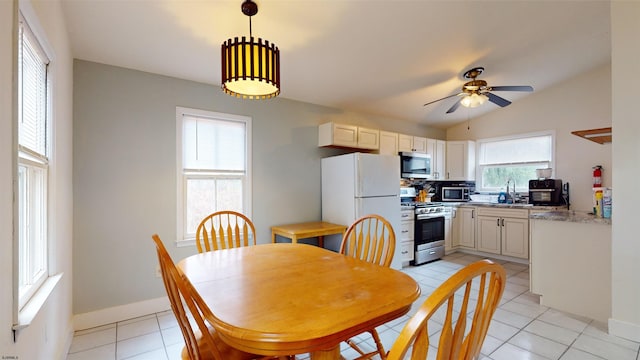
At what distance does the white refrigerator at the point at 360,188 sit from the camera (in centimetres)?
356

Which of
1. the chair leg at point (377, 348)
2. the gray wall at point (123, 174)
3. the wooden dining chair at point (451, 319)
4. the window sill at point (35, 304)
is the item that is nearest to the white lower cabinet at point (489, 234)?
the chair leg at point (377, 348)

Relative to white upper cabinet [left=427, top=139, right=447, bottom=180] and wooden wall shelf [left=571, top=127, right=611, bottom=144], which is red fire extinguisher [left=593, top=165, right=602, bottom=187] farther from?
white upper cabinet [left=427, top=139, right=447, bottom=180]

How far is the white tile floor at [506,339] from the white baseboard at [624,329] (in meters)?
0.05

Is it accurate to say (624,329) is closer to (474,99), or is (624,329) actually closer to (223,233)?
(474,99)

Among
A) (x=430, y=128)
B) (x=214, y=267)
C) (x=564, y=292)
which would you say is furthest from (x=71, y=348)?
(x=430, y=128)

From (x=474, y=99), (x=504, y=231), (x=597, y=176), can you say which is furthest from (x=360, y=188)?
(x=597, y=176)

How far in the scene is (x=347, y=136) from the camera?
3850mm

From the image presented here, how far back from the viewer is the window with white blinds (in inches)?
54.8

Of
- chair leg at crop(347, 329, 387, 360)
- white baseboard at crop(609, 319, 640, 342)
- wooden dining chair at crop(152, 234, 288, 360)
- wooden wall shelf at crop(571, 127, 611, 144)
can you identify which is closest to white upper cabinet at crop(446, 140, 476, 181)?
wooden wall shelf at crop(571, 127, 611, 144)

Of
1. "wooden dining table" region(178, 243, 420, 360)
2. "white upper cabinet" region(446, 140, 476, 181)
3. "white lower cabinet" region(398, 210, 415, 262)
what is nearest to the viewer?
"wooden dining table" region(178, 243, 420, 360)

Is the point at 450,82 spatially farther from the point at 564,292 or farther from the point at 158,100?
the point at 158,100

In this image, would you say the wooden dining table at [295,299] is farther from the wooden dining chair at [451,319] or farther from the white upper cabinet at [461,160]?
the white upper cabinet at [461,160]

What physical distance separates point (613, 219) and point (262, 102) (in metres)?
3.45

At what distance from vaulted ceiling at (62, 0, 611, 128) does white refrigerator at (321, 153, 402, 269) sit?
0.90 meters
